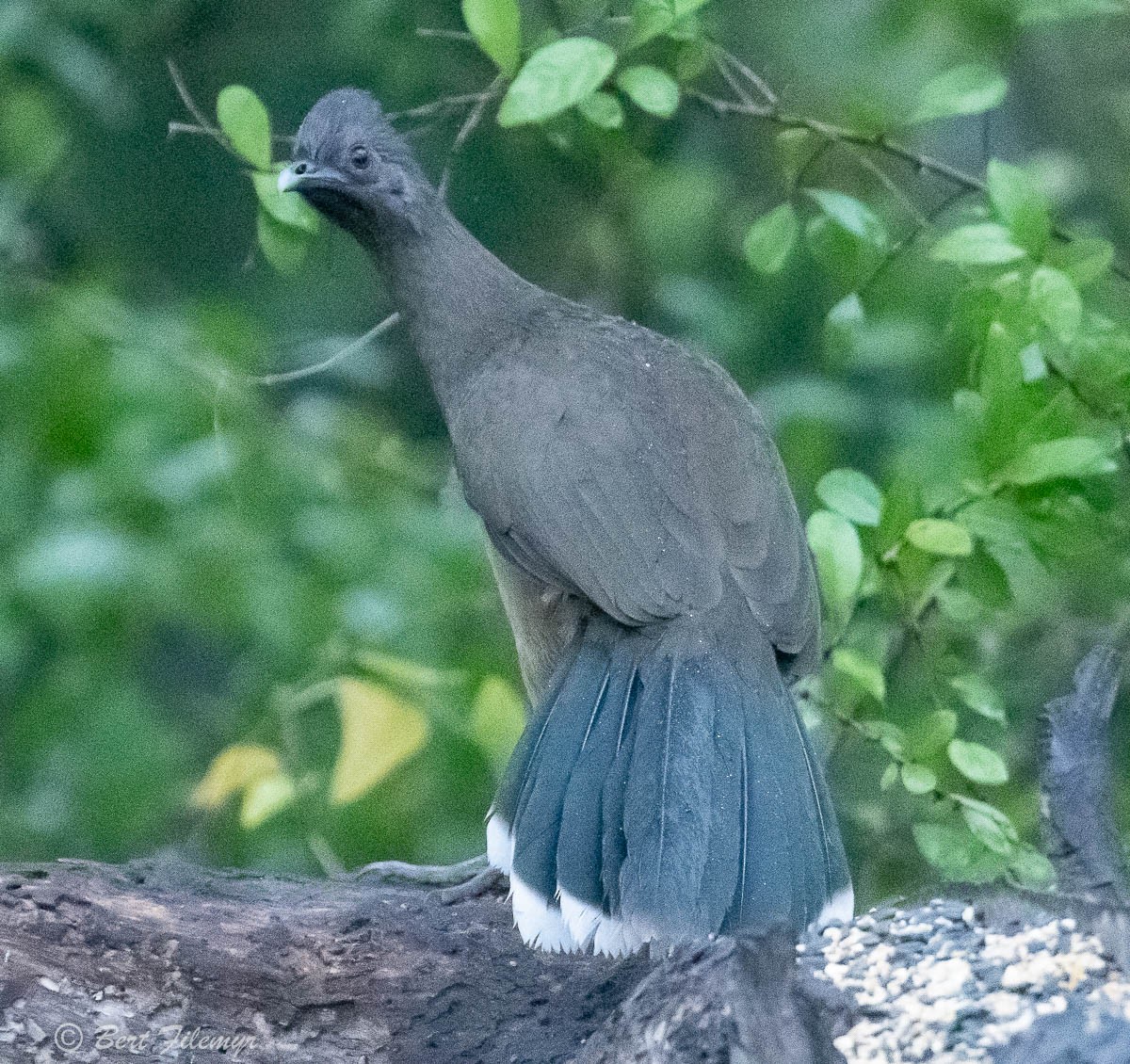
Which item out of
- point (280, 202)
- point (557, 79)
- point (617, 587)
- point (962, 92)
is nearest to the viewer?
point (617, 587)

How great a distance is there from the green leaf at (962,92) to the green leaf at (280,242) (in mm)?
1048

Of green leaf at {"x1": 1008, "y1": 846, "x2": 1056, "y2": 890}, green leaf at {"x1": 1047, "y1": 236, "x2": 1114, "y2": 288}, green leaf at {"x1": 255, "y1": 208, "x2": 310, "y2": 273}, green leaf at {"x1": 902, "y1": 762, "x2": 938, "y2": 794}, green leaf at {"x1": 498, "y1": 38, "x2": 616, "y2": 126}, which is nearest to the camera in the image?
green leaf at {"x1": 1008, "y1": 846, "x2": 1056, "y2": 890}

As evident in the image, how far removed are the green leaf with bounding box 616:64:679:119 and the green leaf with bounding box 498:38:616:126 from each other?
12cm

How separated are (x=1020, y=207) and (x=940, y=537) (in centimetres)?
52

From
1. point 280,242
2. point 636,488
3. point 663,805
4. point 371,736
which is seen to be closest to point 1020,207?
point 636,488

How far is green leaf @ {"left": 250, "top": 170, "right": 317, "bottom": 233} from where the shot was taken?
2713 mm

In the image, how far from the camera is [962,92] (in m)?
2.61

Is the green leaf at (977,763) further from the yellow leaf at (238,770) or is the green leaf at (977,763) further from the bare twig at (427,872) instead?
the yellow leaf at (238,770)

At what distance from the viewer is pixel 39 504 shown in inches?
113

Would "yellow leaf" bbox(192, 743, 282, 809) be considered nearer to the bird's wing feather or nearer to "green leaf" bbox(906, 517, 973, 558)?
the bird's wing feather

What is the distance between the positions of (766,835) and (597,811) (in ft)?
0.70

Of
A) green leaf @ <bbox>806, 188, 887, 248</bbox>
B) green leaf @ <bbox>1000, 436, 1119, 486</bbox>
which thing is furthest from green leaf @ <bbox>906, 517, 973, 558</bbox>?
green leaf @ <bbox>806, 188, 887, 248</bbox>

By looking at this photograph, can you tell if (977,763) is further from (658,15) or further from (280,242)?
(280,242)

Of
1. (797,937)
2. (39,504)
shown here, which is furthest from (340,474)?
(797,937)
